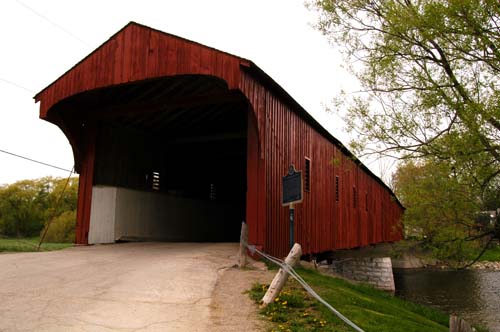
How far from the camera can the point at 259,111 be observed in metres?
9.64

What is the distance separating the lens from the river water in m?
14.6

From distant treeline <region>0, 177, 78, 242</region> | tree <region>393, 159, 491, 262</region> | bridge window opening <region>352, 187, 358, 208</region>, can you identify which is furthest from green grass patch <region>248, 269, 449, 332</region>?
distant treeline <region>0, 177, 78, 242</region>

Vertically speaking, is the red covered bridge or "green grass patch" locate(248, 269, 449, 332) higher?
the red covered bridge

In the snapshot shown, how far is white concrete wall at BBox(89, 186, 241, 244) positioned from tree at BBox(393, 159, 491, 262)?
730 cm

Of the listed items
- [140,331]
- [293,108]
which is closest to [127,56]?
[293,108]

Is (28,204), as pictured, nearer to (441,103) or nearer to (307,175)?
(307,175)

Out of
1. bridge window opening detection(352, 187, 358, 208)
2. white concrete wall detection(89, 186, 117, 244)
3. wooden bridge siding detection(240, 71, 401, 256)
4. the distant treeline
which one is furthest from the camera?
the distant treeline

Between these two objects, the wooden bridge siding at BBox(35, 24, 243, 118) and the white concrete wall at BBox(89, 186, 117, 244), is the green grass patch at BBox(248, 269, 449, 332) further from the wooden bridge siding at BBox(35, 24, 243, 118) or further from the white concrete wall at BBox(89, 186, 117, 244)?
the white concrete wall at BBox(89, 186, 117, 244)

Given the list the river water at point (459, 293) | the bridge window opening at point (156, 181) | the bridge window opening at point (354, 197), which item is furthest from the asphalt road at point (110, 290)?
the bridge window opening at point (354, 197)

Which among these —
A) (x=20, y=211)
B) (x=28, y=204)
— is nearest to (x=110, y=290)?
(x=20, y=211)

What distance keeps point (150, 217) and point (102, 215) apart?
1.83 metres

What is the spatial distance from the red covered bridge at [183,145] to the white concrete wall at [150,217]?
33mm

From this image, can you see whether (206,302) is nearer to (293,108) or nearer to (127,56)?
(127,56)

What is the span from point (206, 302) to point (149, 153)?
8951 millimetres
